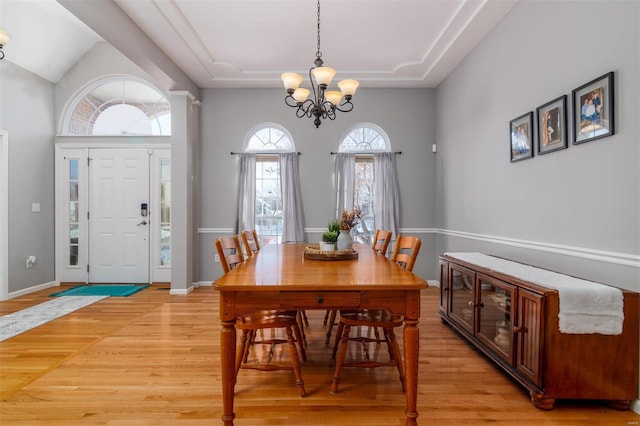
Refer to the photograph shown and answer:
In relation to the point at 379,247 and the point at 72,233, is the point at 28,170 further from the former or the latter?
the point at 379,247

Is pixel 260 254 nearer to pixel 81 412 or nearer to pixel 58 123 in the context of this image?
pixel 81 412

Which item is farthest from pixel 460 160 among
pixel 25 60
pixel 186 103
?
pixel 25 60

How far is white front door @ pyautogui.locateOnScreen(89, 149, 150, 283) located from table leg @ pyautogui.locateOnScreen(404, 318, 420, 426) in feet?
15.7

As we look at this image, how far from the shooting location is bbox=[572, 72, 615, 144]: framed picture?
2.13 m

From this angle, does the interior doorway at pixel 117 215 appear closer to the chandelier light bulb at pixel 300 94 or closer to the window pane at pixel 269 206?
the window pane at pixel 269 206

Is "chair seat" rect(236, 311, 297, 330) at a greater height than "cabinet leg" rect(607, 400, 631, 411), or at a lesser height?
greater

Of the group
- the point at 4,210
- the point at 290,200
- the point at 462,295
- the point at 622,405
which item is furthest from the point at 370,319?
the point at 4,210

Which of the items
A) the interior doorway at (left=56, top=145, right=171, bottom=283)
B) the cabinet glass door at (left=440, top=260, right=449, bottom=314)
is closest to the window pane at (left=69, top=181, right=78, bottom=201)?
the interior doorway at (left=56, top=145, right=171, bottom=283)

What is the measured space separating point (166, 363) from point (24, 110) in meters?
4.35

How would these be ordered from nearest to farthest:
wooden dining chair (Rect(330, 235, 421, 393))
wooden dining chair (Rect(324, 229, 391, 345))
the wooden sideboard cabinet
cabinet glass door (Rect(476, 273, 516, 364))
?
the wooden sideboard cabinet
wooden dining chair (Rect(330, 235, 421, 393))
cabinet glass door (Rect(476, 273, 516, 364))
wooden dining chair (Rect(324, 229, 391, 345))

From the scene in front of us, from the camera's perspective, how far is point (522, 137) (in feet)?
10.1

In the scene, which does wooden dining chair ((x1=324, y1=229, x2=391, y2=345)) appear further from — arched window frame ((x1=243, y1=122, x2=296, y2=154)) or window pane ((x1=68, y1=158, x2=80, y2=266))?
window pane ((x1=68, y1=158, x2=80, y2=266))

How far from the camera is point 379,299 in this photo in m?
1.73

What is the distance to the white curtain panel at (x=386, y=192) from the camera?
522 cm
